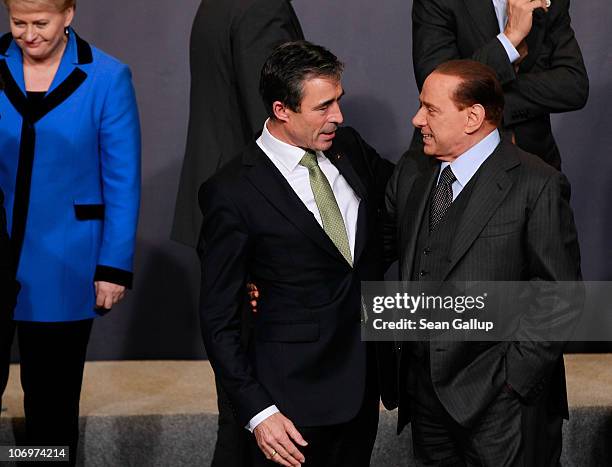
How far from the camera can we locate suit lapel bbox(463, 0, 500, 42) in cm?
350

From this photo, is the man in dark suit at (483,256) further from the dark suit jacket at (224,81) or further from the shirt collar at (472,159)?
the dark suit jacket at (224,81)

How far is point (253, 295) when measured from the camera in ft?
9.59

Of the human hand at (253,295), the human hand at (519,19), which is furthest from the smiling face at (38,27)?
the human hand at (519,19)

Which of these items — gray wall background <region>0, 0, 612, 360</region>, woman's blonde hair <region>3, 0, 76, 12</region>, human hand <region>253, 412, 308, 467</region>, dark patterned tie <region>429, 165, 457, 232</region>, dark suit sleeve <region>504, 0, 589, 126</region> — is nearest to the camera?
human hand <region>253, 412, 308, 467</region>

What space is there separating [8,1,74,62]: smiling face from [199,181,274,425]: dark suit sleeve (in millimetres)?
758

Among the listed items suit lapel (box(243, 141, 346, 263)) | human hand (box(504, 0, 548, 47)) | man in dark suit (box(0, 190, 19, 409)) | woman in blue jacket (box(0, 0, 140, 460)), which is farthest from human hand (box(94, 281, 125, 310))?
human hand (box(504, 0, 548, 47))

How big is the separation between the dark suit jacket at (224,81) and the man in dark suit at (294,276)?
1.82 ft

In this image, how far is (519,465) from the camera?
2.93 meters

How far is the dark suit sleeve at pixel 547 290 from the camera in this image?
2.84 metres

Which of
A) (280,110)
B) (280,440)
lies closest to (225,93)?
(280,110)

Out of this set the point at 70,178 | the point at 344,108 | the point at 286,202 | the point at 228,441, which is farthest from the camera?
the point at 344,108

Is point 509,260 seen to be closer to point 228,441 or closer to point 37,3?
point 228,441

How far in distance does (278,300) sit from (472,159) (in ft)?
1.88

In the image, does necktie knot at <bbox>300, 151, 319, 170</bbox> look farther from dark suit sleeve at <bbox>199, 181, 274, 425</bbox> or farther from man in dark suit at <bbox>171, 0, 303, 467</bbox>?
man in dark suit at <bbox>171, 0, 303, 467</bbox>
